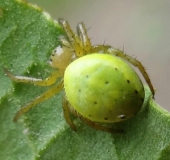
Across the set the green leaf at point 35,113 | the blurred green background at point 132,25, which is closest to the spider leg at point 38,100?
the green leaf at point 35,113

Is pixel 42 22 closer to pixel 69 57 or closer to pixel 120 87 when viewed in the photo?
pixel 69 57

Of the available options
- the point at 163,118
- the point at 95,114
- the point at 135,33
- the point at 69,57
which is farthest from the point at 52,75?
the point at 135,33

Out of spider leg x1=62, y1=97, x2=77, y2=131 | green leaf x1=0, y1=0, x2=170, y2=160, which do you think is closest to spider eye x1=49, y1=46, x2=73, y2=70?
green leaf x1=0, y1=0, x2=170, y2=160

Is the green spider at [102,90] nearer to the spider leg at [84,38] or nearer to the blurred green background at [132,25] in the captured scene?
the spider leg at [84,38]

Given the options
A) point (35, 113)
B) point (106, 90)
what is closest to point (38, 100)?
point (35, 113)

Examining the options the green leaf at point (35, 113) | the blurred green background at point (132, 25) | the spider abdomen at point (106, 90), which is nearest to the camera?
the spider abdomen at point (106, 90)

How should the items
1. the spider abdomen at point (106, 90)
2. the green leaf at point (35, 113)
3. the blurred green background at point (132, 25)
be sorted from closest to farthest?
1. the spider abdomen at point (106, 90)
2. the green leaf at point (35, 113)
3. the blurred green background at point (132, 25)
